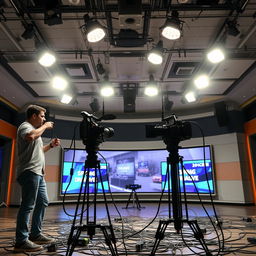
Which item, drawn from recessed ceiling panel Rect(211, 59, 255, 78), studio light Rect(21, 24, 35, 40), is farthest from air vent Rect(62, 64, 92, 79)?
recessed ceiling panel Rect(211, 59, 255, 78)

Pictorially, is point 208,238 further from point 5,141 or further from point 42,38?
point 5,141

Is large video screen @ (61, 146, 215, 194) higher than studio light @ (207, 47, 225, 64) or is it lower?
lower

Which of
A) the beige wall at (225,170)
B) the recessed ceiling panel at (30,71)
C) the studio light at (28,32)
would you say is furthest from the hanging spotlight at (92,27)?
the beige wall at (225,170)

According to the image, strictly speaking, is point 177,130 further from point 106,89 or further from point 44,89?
point 44,89

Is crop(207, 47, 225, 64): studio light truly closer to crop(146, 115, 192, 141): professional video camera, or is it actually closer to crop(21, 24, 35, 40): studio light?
crop(146, 115, 192, 141): professional video camera

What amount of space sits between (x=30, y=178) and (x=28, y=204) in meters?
0.21

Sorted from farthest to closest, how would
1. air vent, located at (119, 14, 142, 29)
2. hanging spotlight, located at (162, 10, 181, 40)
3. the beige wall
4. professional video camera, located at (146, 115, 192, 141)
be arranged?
the beige wall
hanging spotlight, located at (162, 10, 181, 40)
air vent, located at (119, 14, 142, 29)
professional video camera, located at (146, 115, 192, 141)

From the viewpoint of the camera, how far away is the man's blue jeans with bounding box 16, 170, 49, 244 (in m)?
1.92

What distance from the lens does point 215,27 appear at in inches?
135

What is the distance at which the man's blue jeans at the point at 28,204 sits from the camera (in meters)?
1.92

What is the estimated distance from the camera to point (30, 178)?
1.99 metres

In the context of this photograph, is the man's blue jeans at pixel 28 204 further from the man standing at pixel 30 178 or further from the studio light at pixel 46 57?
the studio light at pixel 46 57

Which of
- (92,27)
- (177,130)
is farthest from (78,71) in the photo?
(177,130)

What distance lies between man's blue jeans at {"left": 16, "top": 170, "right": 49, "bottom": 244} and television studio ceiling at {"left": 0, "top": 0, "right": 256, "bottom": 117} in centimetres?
147
